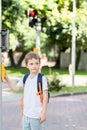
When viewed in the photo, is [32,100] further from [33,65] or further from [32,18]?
[32,18]

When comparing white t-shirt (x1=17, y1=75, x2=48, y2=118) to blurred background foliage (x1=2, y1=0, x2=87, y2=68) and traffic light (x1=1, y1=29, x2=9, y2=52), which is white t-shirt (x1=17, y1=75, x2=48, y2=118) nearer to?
traffic light (x1=1, y1=29, x2=9, y2=52)

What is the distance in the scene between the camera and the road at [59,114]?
1152 cm

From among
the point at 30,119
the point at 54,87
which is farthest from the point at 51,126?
the point at 54,87

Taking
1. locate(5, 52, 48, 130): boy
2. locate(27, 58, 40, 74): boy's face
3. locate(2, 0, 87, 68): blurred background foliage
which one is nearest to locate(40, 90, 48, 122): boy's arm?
locate(5, 52, 48, 130): boy

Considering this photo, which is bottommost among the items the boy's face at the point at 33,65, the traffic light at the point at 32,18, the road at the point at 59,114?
the road at the point at 59,114

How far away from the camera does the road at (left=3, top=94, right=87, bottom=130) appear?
454 inches

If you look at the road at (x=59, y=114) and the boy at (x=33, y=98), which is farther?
the road at (x=59, y=114)

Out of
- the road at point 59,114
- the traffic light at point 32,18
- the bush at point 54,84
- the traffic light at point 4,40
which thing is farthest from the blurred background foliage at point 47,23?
the traffic light at point 4,40

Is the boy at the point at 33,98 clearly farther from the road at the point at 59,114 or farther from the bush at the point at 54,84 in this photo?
the bush at the point at 54,84

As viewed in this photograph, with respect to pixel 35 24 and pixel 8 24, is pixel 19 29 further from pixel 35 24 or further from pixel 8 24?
pixel 35 24

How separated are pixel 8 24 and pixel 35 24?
1559 cm

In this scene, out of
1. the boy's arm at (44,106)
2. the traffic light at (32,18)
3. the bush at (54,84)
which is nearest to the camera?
the boy's arm at (44,106)

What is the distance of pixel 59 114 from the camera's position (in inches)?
546

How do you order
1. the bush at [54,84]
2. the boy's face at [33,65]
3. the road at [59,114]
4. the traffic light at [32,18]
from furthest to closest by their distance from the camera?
1. the bush at [54,84]
2. the traffic light at [32,18]
3. the road at [59,114]
4. the boy's face at [33,65]
